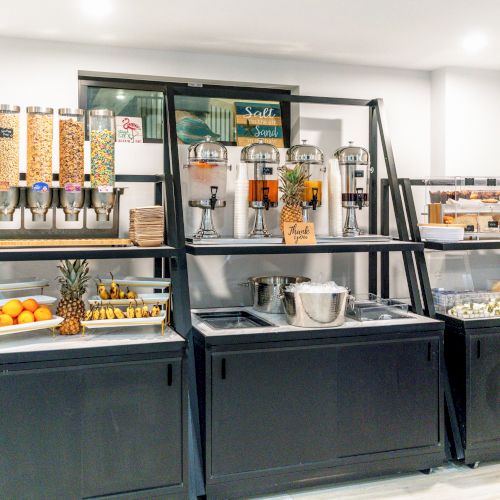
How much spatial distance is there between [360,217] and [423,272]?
29.8 inches

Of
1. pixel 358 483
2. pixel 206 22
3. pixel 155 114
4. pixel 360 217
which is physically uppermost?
pixel 206 22

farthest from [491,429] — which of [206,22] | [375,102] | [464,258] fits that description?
[206,22]

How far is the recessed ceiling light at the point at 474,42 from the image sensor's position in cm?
349

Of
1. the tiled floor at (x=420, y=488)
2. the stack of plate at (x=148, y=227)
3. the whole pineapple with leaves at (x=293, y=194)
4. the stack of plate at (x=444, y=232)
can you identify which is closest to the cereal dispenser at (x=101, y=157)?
the stack of plate at (x=148, y=227)

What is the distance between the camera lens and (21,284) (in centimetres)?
300

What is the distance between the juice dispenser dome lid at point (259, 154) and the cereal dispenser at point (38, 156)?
1.06m

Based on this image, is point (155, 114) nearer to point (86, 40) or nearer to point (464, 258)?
point (86, 40)

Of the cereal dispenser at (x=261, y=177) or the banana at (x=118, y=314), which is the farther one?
the cereal dispenser at (x=261, y=177)

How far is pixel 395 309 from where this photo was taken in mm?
3447

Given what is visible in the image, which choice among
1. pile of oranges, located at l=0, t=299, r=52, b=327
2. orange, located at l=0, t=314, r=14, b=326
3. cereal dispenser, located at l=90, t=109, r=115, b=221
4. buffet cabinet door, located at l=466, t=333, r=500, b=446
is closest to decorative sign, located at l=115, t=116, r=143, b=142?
cereal dispenser, located at l=90, t=109, r=115, b=221

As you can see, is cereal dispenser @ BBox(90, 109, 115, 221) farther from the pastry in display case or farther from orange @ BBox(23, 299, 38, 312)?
the pastry in display case

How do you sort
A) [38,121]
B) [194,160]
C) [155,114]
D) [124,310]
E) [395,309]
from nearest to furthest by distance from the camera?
[38,121]
[124,310]
[194,160]
[395,309]
[155,114]

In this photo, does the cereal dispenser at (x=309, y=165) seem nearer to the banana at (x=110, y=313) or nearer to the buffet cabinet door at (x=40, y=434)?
the banana at (x=110, y=313)

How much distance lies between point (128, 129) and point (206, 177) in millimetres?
857
